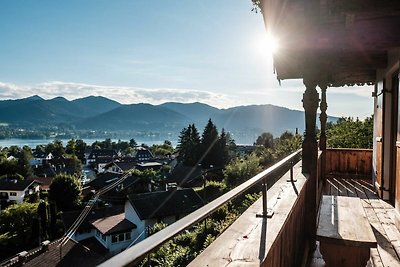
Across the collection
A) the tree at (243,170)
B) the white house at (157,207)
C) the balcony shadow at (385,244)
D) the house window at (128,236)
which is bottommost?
the house window at (128,236)

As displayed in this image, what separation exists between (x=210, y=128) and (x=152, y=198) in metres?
22.8

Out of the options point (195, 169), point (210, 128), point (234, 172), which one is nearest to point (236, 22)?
point (234, 172)

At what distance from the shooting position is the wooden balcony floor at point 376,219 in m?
3.16

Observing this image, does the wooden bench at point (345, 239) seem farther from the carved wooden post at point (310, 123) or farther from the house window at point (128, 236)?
the house window at point (128, 236)

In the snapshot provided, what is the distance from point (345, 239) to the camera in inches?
97.7

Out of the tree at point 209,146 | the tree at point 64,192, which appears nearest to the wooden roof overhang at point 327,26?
the tree at point 64,192

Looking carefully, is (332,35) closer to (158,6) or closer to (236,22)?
(236,22)

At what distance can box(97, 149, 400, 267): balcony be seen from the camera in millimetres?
881

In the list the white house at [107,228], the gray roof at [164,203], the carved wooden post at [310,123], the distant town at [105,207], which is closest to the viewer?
the carved wooden post at [310,123]

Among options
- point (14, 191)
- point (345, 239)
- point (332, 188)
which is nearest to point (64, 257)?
point (332, 188)

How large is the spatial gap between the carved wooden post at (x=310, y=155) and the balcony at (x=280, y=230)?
0.04 ft

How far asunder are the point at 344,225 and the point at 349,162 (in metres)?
6.05

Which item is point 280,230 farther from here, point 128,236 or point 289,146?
point 128,236

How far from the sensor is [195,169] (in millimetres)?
37781
